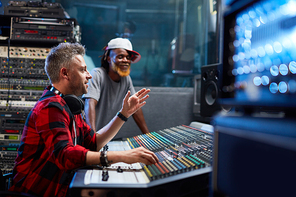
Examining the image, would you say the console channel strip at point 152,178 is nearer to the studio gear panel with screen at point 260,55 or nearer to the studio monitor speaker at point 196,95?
the studio gear panel with screen at point 260,55

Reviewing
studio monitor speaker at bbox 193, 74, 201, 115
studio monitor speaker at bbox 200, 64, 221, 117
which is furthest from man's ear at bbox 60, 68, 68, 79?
studio monitor speaker at bbox 193, 74, 201, 115

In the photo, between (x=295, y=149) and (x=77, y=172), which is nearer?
(x=295, y=149)

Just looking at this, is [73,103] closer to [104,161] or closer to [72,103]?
[72,103]

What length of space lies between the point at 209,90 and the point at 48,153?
110cm

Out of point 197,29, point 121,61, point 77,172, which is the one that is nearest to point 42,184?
point 77,172

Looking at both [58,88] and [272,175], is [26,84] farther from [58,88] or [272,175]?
[272,175]

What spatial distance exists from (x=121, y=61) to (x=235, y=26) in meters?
1.60

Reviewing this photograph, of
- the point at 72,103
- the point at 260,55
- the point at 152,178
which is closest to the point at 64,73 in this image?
the point at 72,103

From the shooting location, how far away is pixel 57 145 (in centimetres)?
89

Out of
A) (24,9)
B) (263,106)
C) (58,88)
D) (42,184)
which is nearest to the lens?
(263,106)

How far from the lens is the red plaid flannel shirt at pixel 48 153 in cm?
88

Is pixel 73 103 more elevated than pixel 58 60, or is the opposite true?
pixel 58 60

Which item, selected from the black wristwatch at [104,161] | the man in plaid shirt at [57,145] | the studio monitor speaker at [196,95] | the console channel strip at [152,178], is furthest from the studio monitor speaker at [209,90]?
the black wristwatch at [104,161]

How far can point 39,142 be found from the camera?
101cm
